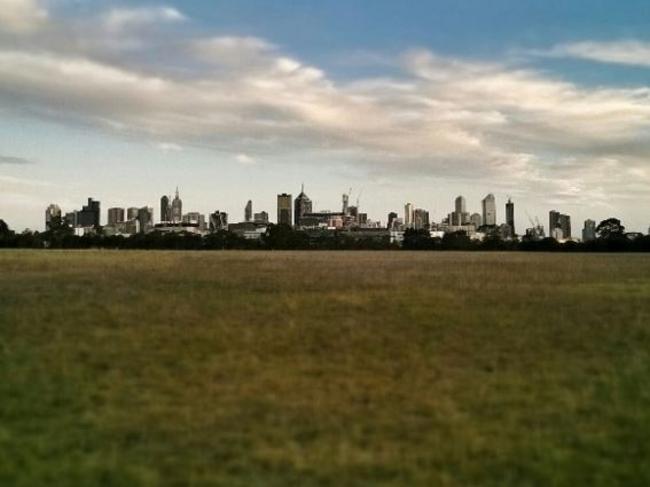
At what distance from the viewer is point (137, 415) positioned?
12625 millimetres

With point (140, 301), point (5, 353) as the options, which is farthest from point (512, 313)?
point (5, 353)

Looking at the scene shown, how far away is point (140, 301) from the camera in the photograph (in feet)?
101

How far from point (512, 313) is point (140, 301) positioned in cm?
1476

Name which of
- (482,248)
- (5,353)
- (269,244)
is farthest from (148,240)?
(5,353)

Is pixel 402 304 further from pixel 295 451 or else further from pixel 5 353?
pixel 295 451

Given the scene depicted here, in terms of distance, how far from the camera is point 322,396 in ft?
45.6

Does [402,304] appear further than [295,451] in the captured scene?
Yes

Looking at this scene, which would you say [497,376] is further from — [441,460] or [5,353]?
[5,353]

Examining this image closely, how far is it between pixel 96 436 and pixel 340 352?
8004mm

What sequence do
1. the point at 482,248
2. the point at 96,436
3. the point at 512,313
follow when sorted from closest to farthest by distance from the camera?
the point at 96,436
the point at 512,313
the point at 482,248

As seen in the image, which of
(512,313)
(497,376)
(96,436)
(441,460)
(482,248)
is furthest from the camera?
(482,248)

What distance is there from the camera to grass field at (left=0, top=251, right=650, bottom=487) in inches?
401

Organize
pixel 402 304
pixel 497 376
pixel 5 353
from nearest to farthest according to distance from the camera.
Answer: pixel 497 376, pixel 5 353, pixel 402 304

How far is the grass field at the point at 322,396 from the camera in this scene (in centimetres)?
1019
